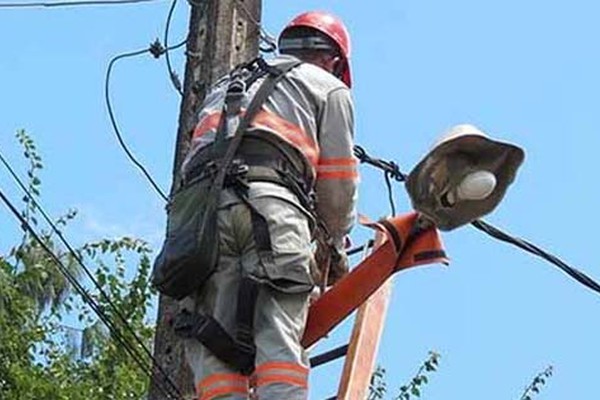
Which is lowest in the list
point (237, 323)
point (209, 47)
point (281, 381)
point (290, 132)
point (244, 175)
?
point (281, 381)

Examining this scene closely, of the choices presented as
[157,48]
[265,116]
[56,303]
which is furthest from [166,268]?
[56,303]

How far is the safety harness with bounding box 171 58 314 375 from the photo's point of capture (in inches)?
222

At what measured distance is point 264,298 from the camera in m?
5.64

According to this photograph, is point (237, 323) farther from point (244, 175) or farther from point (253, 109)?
point (253, 109)

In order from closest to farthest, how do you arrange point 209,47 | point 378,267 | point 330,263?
A: point 378,267
point 330,263
point 209,47

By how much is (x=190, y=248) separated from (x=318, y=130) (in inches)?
24.5

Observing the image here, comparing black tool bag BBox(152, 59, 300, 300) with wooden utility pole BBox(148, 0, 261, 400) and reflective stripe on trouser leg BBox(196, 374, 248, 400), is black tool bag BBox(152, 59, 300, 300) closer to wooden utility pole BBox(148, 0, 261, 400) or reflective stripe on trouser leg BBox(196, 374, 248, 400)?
reflective stripe on trouser leg BBox(196, 374, 248, 400)

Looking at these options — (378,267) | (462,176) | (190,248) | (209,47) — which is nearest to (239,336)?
(190,248)

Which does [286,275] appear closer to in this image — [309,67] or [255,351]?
[255,351]

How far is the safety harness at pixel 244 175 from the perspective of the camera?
5637 millimetres

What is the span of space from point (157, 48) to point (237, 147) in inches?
92.6

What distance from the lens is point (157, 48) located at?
8.11 m

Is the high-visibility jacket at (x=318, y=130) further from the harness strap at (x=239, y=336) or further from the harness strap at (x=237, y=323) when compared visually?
the harness strap at (x=239, y=336)

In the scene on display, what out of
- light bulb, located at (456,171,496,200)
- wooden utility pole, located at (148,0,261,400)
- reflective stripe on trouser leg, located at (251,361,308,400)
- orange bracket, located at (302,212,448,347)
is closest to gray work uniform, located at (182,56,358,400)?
reflective stripe on trouser leg, located at (251,361,308,400)
